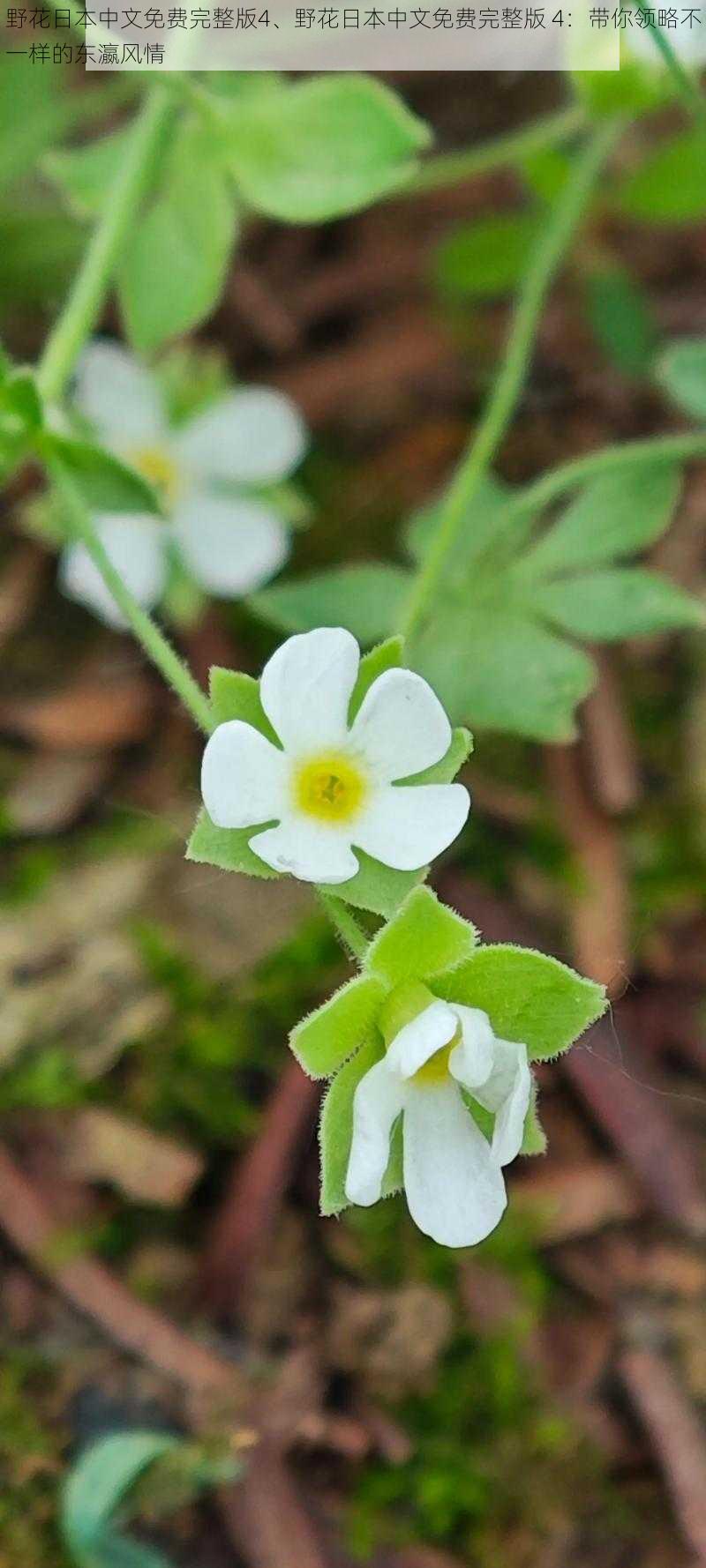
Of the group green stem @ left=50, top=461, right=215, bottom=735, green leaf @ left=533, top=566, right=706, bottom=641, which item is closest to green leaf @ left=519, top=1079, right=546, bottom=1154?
green stem @ left=50, top=461, right=215, bottom=735

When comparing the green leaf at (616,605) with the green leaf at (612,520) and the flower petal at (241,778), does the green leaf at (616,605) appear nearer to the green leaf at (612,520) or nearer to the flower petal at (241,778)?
the green leaf at (612,520)

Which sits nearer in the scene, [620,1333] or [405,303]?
[620,1333]

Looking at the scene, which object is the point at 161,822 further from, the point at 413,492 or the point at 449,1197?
the point at 449,1197

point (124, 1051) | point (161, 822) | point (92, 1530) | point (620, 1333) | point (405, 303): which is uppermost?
point (405, 303)

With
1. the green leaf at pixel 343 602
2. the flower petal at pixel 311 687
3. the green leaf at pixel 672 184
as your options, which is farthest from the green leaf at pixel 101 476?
the green leaf at pixel 672 184

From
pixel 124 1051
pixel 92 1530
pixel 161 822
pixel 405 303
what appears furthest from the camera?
pixel 405 303

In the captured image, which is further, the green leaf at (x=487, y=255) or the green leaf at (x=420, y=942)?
the green leaf at (x=487, y=255)

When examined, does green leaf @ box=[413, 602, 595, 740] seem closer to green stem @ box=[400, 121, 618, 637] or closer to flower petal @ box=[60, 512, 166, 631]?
green stem @ box=[400, 121, 618, 637]

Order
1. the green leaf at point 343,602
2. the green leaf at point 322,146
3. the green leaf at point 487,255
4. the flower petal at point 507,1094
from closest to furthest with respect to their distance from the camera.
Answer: the flower petal at point 507,1094 < the green leaf at point 322,146 < the green leaf at point 343,602 < the green leaf at point 487,255

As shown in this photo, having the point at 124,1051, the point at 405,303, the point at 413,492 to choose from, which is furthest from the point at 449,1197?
the point at 405,303
